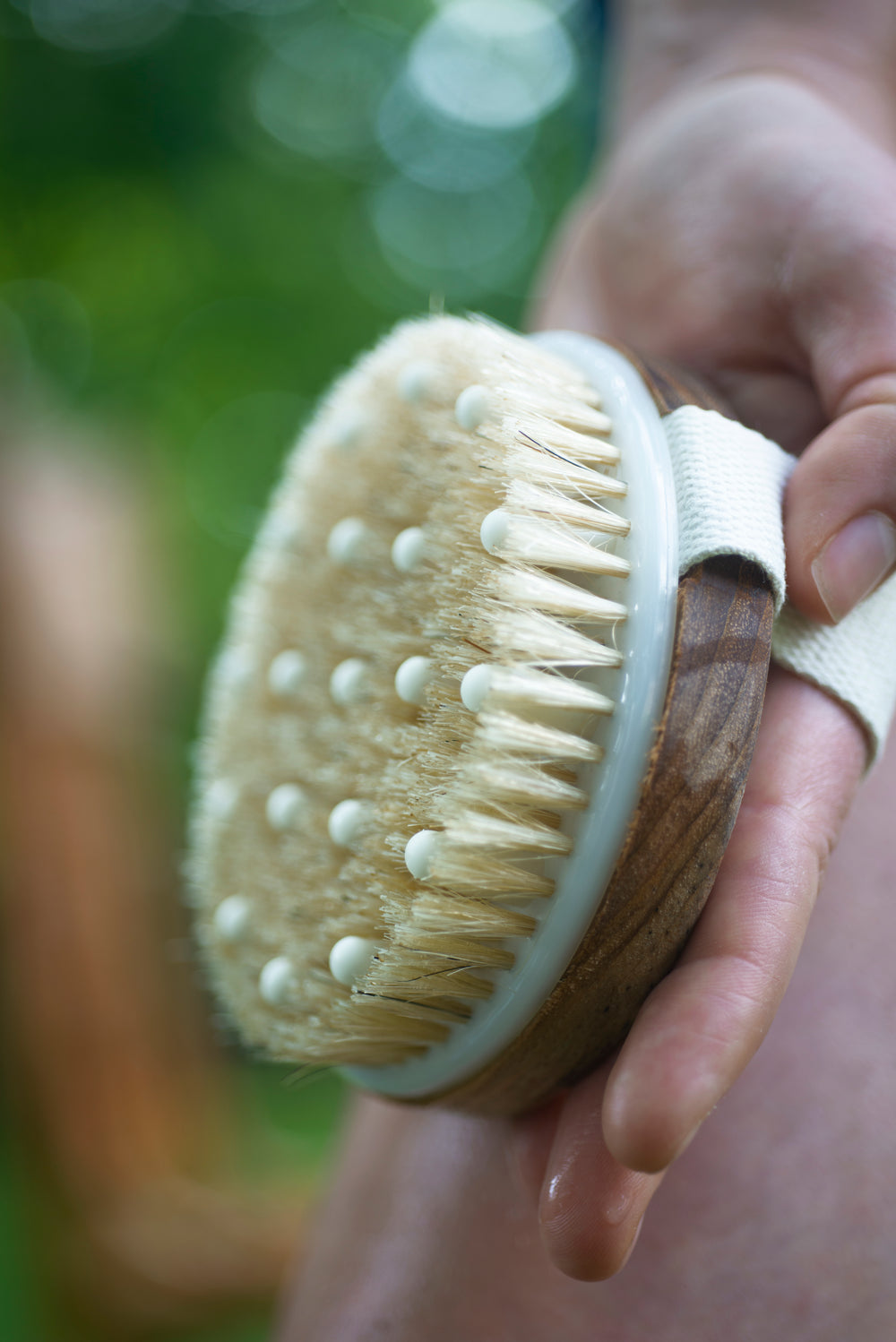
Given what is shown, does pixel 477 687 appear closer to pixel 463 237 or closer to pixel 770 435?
pixel 770 435

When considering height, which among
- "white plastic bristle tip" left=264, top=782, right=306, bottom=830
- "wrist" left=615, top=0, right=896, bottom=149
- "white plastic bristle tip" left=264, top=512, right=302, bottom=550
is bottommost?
"white plastic bristle tip" left=264, top=782, right=306, bottom=830

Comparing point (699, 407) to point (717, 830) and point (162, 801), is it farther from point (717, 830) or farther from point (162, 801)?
point (162, 801)

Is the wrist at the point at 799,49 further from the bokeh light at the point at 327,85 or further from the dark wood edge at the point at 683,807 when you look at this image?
the bokeh light at the point at 327,85

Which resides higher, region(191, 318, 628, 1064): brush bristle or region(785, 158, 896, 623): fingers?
region(785, 158, 896, 623): fingers

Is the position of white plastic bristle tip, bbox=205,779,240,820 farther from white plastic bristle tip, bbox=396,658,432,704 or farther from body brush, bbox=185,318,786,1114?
white plastic bristle tip, bbox=396,658,432,704

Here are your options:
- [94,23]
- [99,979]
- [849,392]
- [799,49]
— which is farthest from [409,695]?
[94,23]

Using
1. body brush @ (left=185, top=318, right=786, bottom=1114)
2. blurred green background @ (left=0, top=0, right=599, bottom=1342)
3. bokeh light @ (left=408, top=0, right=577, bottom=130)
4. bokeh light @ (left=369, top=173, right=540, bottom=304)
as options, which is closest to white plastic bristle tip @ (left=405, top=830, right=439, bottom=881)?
body brush @ (left=185, top=318, right=786, bottom=1114)
